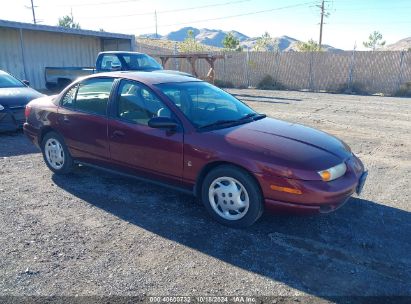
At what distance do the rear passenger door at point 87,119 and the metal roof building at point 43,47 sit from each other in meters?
11.6

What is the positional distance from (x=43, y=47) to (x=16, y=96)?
10.8m

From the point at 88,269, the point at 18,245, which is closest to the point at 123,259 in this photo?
the point at 88,269

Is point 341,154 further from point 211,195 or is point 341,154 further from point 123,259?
point 123,259

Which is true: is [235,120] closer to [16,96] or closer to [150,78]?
[150,78]

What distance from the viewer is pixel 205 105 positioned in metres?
4.39

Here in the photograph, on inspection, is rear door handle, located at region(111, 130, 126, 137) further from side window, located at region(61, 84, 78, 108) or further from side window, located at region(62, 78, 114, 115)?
side window, located at region(61, 84, 78, 108)

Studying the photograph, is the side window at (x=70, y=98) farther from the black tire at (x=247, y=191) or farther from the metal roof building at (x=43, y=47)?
the metal roof building at (x=43, y=47)

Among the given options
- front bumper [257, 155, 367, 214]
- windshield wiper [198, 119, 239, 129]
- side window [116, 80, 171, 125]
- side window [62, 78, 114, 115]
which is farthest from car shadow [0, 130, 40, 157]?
front bumper [257, 155, 367, 214]

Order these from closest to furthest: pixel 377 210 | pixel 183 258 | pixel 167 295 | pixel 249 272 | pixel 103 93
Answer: pixel 167 295 → pixel 249 272 → pixel 183 258 → pixel 377 210 → pixel 103 93

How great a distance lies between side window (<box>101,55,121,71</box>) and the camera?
12.3 meters

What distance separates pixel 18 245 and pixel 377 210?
3.92 metres

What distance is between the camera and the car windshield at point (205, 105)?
13.4ft

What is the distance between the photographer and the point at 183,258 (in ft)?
10.5

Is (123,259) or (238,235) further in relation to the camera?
(238,235)
